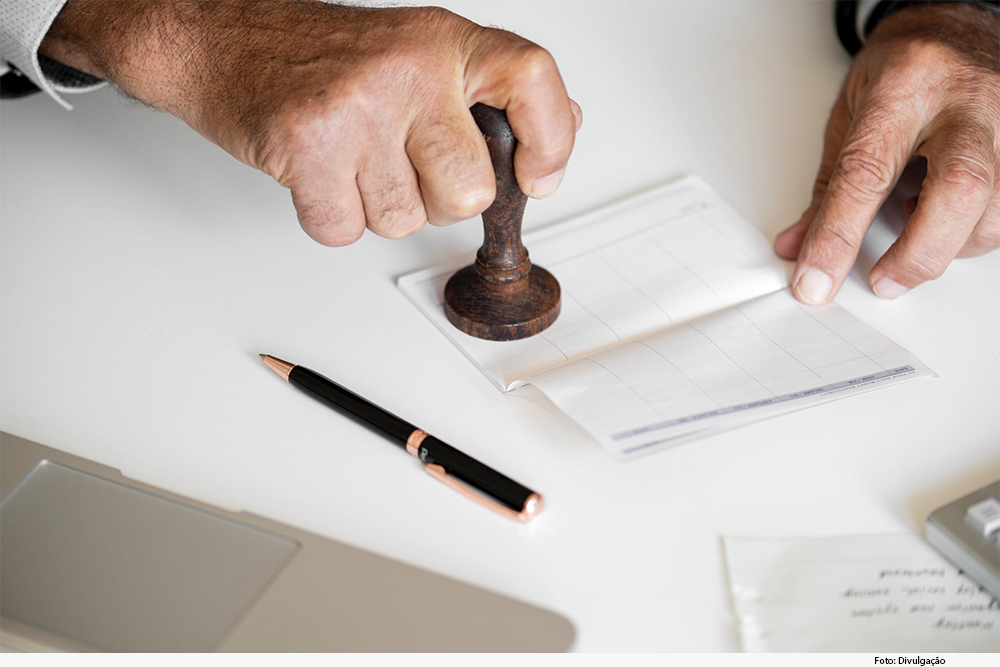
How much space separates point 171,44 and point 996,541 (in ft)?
3.11

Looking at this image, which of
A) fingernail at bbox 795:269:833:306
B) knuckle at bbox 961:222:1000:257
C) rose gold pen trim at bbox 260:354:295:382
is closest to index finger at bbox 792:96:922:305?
fingernail at bbox 795:269:833:306

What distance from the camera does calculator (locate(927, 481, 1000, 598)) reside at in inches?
26.9

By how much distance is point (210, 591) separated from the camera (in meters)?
0.70

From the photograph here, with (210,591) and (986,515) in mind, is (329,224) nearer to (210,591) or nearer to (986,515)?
(210,591)

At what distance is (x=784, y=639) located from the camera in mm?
660

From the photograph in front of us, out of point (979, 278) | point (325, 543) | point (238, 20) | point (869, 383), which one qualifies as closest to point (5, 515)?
point (325, 543)

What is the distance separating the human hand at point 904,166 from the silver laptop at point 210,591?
21.4 inches

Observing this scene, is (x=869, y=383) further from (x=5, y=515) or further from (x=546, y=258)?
(x=5, y=515)

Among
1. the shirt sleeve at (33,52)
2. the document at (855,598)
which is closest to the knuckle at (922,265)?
the document at (855,598)

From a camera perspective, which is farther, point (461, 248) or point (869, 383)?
point (461, 248)

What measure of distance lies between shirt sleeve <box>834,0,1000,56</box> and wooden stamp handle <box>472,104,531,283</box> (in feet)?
2.49

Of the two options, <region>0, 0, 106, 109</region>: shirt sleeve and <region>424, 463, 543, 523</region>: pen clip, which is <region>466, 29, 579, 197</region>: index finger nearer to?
<region>424, 463, 543, 523</region>: pen clip

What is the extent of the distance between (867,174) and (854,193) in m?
0.03

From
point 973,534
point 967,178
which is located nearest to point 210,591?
point 973,534
